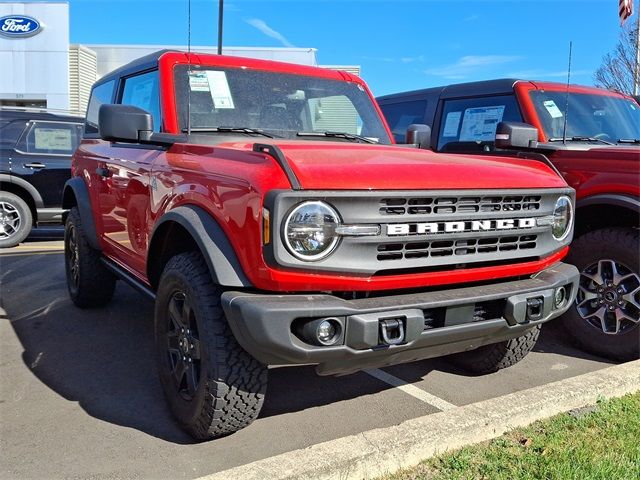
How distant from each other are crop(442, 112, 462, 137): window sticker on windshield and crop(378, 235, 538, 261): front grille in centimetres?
253

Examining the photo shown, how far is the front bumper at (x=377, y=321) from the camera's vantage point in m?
2.27

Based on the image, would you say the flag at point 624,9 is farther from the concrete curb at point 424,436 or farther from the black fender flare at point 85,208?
the black fender flare at point 85,208

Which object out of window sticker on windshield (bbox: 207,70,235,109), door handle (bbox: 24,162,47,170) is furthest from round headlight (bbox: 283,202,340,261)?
door handle (bbox: 24,162,47,170)

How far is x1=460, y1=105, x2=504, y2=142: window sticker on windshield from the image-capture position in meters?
4.93

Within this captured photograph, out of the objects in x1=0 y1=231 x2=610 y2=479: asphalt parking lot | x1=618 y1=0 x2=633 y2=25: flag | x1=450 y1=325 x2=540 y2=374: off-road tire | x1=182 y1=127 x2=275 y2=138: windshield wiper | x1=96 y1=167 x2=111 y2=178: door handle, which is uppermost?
x1=618 y1=0 x2=633 y2=25: flag

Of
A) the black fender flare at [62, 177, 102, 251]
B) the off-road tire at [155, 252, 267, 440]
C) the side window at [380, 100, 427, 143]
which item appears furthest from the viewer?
the side window at [380, 100, 427, 143]

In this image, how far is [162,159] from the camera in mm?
3252

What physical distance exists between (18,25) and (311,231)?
2224 centimetres

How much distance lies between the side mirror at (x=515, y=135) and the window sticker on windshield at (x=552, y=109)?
65cm

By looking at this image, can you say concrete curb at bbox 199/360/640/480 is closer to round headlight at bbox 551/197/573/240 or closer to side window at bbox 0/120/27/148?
round headlight at bbox 551/197/573/240

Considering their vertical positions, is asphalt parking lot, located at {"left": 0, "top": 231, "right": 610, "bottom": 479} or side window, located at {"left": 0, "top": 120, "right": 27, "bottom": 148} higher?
side window, located at {"left": 0, "top": 120, "right": 27, "bottom": 148}

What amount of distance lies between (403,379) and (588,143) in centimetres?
238

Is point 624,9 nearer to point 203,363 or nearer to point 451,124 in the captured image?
point 451,124

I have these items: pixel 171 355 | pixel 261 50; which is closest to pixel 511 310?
pixel 171 355
